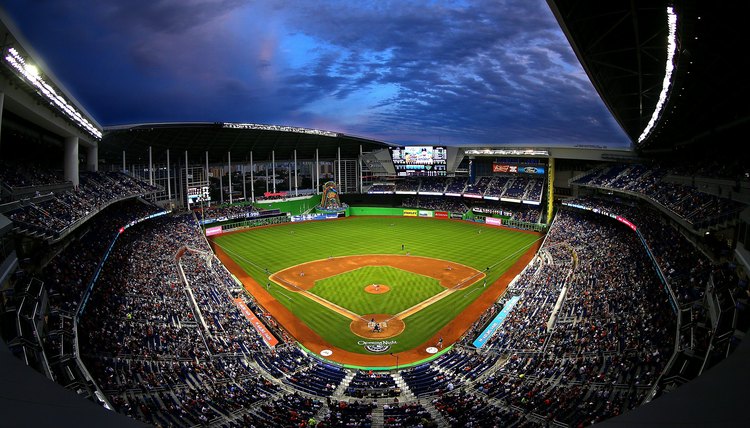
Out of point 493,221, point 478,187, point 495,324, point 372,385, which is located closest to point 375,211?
point 478,187

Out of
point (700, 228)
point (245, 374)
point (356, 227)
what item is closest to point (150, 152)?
point (356, 227)

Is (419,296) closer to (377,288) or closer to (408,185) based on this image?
(377,288)

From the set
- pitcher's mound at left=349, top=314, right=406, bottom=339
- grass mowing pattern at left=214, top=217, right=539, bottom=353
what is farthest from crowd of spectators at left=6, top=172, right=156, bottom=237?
pitcher's mound at left=349, top=314, right=406, bottom=339

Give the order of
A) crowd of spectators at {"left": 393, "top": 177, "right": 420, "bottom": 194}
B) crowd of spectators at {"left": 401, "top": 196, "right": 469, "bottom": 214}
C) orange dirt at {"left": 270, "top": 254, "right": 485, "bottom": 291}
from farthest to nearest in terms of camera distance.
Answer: crowd of spectators at {"left": 393, "top": 177, "right": 420, "bottom": 194}
crowd of spectators at {"left": 401, "top": 196, "right": 469, "bottom": 214}
orange dirt at {"left": 270, "top": 254, "right": 485, "bottom": 291}

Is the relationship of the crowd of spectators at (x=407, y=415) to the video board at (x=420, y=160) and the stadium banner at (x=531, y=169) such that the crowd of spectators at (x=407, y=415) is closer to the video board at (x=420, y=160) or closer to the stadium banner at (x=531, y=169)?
the stadium banner at (x=531, y=169)

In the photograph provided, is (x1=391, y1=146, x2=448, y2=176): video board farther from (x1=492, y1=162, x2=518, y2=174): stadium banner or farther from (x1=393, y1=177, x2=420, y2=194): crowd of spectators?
(x1=492, y1=162, x2=518, y2=174): stadium banner


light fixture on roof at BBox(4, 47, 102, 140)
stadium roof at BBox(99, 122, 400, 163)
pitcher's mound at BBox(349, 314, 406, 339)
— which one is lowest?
pitcher's mound at BBox(349, 314, 406, 339)

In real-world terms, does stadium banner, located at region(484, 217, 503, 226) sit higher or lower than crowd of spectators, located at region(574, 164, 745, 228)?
lower
